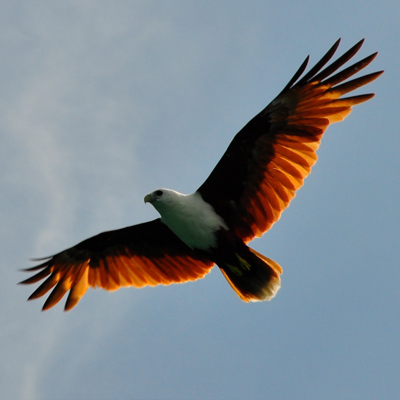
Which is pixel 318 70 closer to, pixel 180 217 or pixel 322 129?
pixel 322 129

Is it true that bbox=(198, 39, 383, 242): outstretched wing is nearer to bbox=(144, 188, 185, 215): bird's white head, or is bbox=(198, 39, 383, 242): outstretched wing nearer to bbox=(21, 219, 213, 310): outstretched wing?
bbox=(144, 188, 185, 215): bird's white head

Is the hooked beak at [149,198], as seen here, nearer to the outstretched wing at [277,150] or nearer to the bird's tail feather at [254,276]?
the outstretched wing at [277,150]

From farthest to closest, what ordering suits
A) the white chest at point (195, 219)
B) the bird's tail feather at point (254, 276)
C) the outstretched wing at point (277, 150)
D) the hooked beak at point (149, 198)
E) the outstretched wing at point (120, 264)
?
the outstretched wing at point (120, 264), the hooked beak at point (149, 198), the white chest at point (195, 219), the bird's tail feather at point (254, 276), the outstretched wing at point (277, 150)

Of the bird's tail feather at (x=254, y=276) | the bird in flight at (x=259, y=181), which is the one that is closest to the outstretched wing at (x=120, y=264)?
the bird in flight at (x=259, y=181)

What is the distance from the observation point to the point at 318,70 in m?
10.1

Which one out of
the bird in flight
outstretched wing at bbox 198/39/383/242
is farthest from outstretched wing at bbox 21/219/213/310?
outstretched wing at bbox 198/39/383/242

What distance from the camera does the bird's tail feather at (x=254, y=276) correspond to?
10.4m

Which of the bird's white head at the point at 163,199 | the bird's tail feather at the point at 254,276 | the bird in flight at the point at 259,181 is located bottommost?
the bird's tail feather at the point at 254,276

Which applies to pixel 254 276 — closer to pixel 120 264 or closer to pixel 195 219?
pixel 195 219

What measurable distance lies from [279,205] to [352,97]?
213cm

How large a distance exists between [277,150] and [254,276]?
217 cm

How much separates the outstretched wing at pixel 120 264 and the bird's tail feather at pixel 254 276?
3.30ft

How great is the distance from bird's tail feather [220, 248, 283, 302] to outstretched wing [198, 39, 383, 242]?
0.52 meters

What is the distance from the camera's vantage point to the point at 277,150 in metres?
10.5
